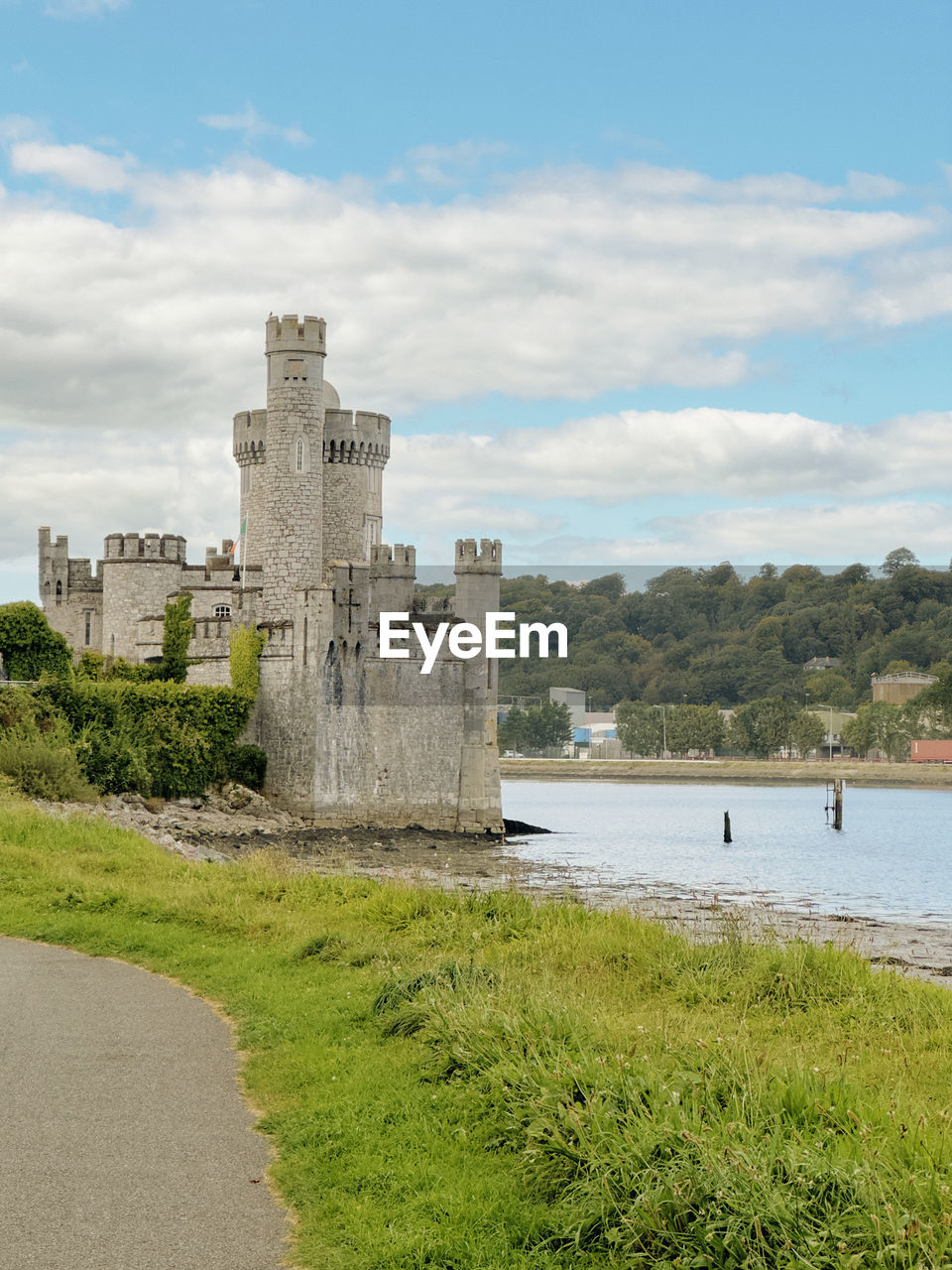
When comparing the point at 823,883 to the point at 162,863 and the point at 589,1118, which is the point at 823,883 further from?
the point at 589,1118

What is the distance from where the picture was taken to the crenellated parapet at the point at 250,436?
161 ft

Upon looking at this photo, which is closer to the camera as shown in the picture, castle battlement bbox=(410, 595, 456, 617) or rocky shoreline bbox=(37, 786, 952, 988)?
rocky shoreline bbox=(37, 786, 952, 988)

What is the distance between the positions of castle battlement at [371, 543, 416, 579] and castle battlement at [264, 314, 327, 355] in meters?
7.03

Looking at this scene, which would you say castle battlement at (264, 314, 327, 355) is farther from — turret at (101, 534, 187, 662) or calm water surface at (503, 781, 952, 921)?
calm water surface at (503, 781, 952, 921)

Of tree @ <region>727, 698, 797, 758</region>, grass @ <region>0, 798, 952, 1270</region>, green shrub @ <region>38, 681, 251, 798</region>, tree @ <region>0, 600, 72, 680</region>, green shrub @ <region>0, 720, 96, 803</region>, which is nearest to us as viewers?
grass @ <region>0, 798, 952, 1270</region>

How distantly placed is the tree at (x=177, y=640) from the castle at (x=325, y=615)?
1.01 metres

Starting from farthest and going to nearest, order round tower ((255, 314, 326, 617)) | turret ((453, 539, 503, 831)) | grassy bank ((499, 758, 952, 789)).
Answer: grassy bank ((499, 758, 952, 789))
round tower ((255, 314, 326, 617))
turret ((453, 539, 503, 831))

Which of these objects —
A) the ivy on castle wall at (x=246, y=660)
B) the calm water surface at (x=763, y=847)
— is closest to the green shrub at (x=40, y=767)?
the ivy on castle wall at (x=246, y=660)

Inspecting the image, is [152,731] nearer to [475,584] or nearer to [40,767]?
[40,767]

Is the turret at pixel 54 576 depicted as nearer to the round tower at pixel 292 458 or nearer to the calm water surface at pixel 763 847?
the round tower at pixel 292 458

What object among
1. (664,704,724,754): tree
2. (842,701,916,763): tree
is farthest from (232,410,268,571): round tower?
(664,704,724,754): tree

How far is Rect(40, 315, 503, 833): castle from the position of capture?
42719 mm

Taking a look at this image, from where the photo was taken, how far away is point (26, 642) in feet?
132

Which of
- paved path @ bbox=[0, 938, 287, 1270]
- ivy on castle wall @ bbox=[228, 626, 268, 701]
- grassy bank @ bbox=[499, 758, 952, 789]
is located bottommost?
grassy bank @ bbox=[499, 758, 952, 789]
